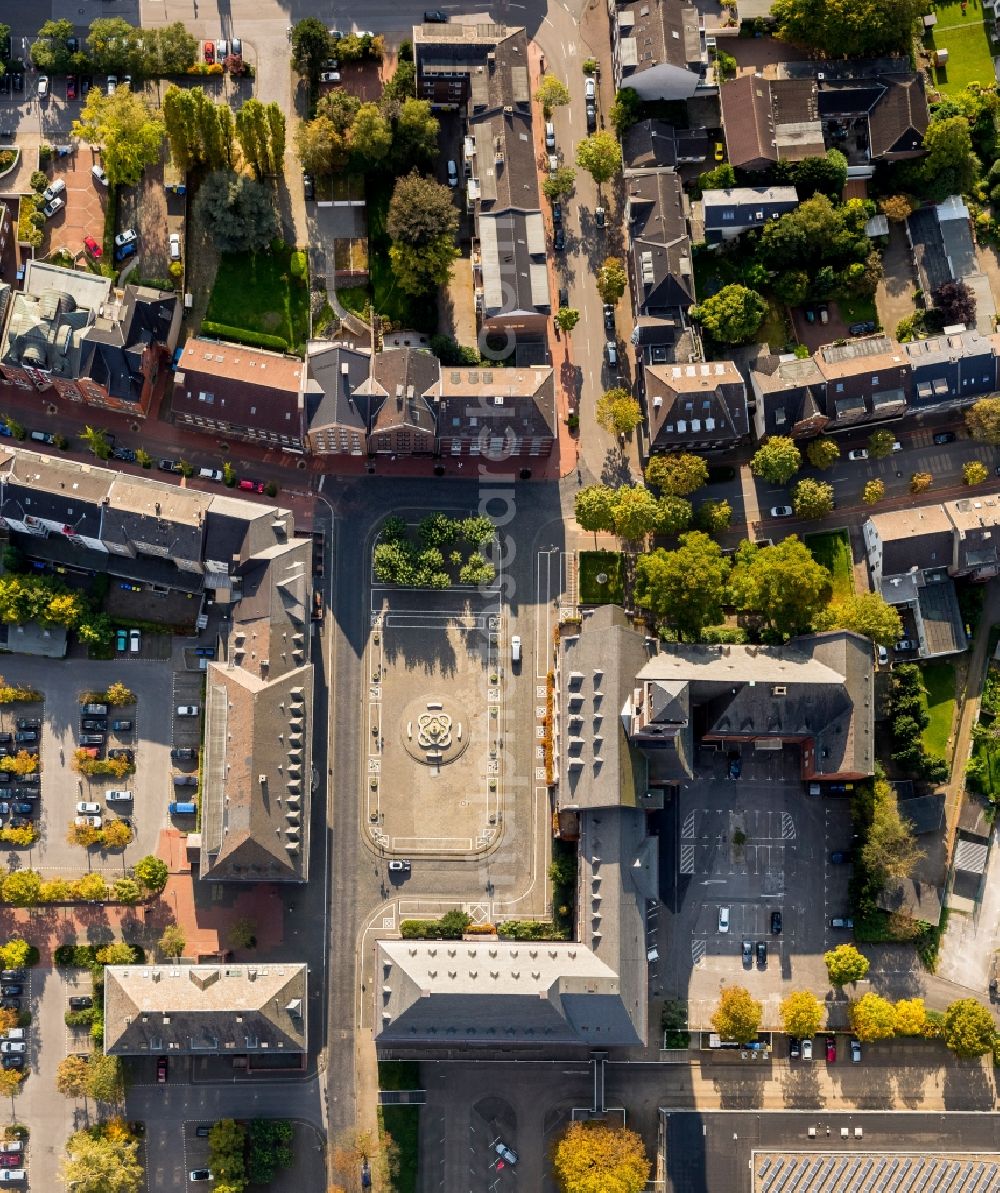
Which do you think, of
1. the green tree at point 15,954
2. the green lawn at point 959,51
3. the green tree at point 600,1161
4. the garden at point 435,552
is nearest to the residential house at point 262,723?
the garden at point 435,552

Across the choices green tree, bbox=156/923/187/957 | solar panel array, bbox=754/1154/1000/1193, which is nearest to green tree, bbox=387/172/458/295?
green tree, bbox=156/923/187/957

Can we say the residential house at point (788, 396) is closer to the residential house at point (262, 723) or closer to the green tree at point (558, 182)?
the green tree at point (558, 182)

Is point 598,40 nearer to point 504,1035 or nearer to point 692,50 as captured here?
point 692,50

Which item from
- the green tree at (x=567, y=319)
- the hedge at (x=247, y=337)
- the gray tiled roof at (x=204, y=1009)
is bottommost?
the gray tiled roof at (x=204, y=1009)

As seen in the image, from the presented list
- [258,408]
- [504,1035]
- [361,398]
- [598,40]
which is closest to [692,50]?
[598,40]

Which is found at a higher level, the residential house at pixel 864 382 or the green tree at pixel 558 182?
the green tree at pixel 558 182

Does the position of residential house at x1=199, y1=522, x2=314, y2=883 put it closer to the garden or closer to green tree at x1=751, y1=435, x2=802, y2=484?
the garden

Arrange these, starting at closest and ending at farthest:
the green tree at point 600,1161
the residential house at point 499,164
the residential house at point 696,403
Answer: the green tree at point 600,1161 < the residential house at point 696,403 < the residential house at point 499,164
